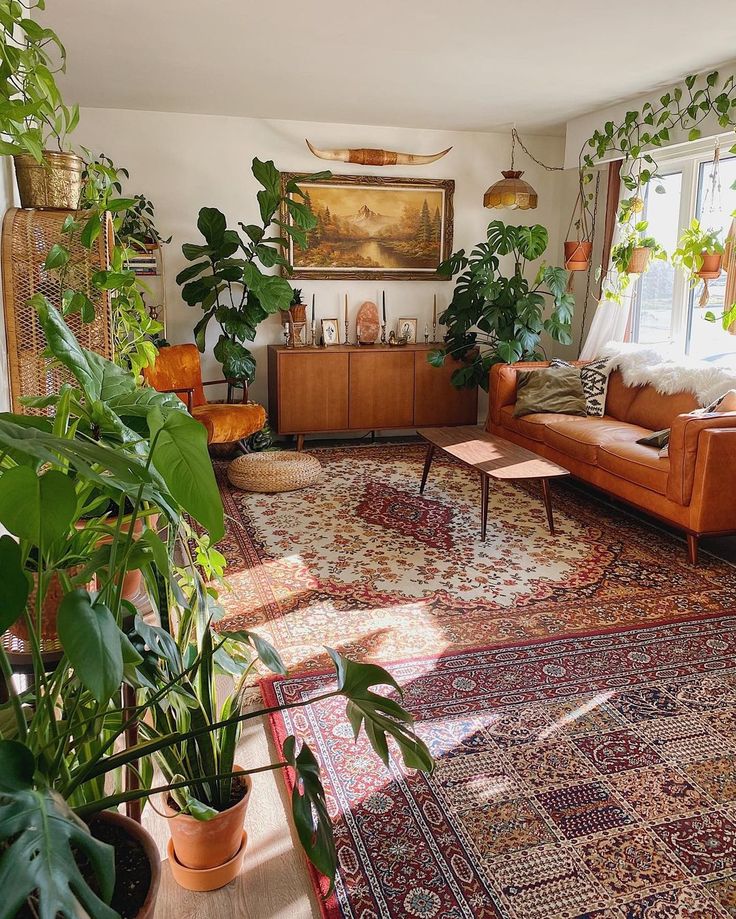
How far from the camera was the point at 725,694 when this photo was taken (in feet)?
8.43

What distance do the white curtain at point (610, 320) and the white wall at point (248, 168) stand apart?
1.28 m

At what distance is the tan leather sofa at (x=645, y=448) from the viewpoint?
3.68 m

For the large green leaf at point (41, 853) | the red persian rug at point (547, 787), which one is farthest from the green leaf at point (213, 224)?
the large green leaf at point (41, 853)

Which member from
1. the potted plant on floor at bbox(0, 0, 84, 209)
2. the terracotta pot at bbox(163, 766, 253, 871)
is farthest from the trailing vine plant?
the terracotta pot at bbox(163, 766, 253, 871)

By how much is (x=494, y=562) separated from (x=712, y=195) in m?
2.95

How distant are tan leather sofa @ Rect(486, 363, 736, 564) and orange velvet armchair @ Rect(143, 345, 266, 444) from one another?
1842 mm

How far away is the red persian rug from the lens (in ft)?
5.73

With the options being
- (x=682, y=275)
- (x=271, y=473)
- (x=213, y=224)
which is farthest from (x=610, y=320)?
(x=213, y=224)

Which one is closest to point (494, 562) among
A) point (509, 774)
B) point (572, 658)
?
point (572, 658)

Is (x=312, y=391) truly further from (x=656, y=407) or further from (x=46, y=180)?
(x=46, y=180)

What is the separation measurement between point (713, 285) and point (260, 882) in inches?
184

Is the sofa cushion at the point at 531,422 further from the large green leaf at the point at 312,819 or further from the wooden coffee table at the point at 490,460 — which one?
the large green leaf at the point at 312,819

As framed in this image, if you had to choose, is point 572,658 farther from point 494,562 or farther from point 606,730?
point 494,562

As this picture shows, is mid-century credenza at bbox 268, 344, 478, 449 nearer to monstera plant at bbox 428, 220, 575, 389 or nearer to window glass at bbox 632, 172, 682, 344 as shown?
monstera plant at bbox 428, 220, 575, 389
